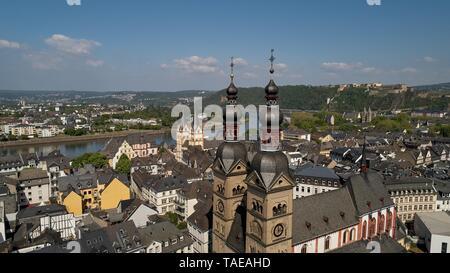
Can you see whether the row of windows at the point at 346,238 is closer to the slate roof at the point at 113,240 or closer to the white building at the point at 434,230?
the white building at the point at 434,230

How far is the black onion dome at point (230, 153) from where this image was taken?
83.3 ft

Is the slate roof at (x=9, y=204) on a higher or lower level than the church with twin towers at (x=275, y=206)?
lower

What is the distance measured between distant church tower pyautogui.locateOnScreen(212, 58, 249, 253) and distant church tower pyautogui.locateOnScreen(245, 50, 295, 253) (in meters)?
3.71

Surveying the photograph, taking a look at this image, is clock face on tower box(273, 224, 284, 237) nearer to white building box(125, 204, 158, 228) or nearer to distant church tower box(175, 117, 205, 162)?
white building box(125, 204, 158, 228)

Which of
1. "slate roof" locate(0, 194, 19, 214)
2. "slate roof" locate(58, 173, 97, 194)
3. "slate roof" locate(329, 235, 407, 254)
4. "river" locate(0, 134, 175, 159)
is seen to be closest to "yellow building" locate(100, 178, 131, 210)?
"slate roof" locate(58, 173, 97, 194)

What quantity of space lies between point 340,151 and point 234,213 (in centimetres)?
5602

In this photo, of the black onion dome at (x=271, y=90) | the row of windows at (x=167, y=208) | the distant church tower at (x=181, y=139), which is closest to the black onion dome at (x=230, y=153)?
the black onion dome at (x=271, y=90)

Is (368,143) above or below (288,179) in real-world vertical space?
below

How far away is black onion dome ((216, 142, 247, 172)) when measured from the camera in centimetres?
2539
